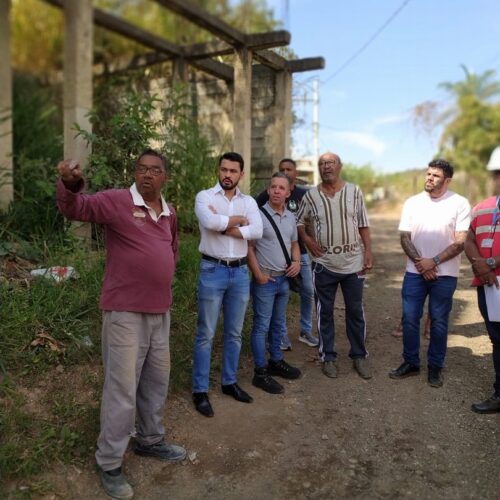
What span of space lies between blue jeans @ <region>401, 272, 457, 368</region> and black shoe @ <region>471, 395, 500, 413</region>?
1.64ft

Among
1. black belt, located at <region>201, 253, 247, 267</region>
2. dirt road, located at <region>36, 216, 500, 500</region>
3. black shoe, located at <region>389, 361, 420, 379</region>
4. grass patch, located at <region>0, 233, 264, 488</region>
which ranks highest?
black belt, located at <region>201, 253, 247, 267</region>

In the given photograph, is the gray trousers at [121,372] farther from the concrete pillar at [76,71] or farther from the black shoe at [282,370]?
the concrete pillar at [76,71]

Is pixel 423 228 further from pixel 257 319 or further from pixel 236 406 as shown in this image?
pixel 236 406

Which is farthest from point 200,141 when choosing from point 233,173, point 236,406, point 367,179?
point 367,179

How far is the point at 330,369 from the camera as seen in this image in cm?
438

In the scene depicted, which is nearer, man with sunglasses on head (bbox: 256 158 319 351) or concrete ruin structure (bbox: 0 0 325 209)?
man with sunglasses on head (bbox: 256 158 319 351)

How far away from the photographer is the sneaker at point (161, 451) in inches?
121

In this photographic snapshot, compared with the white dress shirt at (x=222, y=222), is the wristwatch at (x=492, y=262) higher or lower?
lower

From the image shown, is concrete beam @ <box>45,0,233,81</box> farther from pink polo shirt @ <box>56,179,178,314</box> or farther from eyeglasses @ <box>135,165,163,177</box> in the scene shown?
pink polo shirt @ <box>56,179,178,314</box>

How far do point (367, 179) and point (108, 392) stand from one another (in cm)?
3129

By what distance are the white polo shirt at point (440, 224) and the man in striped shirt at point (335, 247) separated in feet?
1.48

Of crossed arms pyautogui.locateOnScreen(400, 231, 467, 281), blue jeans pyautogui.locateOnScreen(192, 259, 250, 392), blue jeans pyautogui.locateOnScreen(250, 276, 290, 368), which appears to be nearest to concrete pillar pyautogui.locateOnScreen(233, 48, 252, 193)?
blue jeans pyautogui.locateOnScreen(250, 276, 290, 368)

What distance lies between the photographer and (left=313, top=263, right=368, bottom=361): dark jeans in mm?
4250

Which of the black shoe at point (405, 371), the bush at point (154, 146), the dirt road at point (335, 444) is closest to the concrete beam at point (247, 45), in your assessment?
the bush at point (154, 146)
